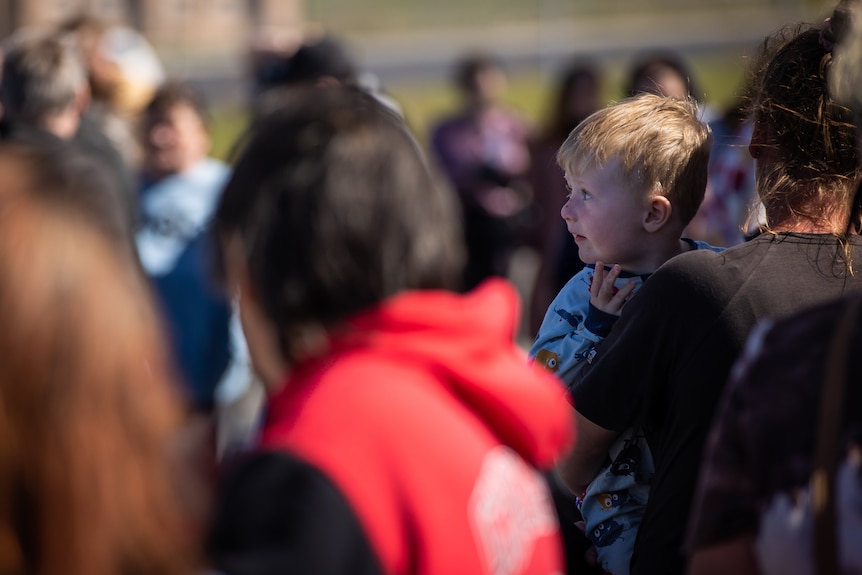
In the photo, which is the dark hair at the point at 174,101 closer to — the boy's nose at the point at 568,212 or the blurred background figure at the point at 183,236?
the blurred background figure at the point at 183,236

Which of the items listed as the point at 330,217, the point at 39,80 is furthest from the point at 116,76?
the point at 330,217

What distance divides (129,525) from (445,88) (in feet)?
62.6

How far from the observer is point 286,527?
1.33 meters

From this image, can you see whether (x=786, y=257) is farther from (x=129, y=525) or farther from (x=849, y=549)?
(x=129, y=525)

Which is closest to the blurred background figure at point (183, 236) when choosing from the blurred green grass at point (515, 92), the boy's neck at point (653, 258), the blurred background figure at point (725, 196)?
the blurred background figure at point (725, 196)

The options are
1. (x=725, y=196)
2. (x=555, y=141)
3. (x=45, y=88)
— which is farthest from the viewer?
(x=555, y=141)

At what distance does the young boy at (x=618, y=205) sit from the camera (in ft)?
8.17

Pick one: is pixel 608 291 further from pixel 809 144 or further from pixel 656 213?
pixel 809 144

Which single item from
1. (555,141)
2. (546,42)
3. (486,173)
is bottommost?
(546,42)

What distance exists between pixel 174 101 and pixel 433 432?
14.9 ft

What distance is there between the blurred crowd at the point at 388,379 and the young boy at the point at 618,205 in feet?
0.87

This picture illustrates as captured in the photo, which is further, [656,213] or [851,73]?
[656,213]

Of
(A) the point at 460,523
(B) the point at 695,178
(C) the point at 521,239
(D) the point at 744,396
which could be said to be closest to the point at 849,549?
(D) the point at 744,396

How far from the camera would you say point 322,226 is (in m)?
1.50
